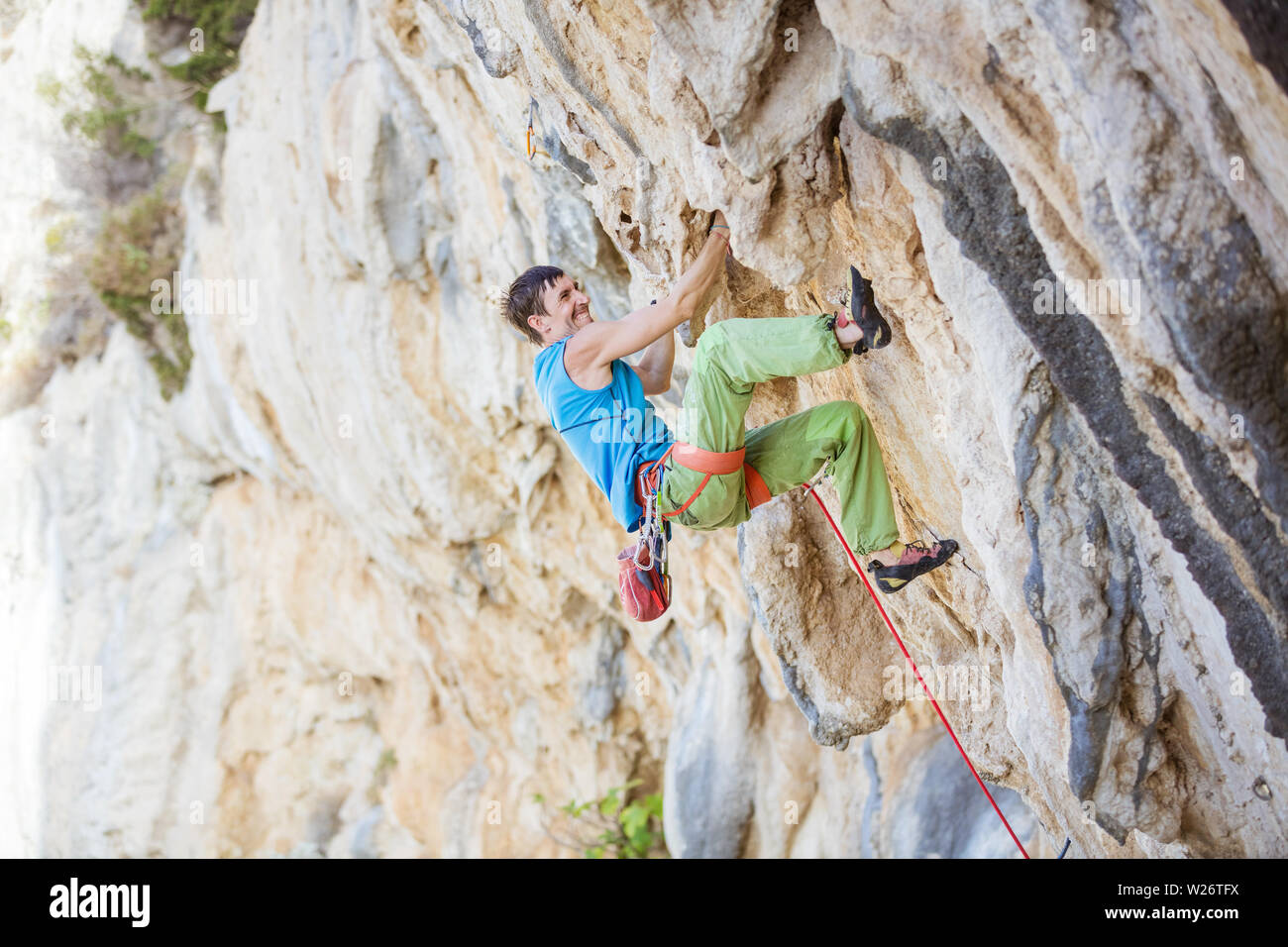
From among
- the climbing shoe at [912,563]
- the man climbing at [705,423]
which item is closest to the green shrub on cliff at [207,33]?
the man climbing at [705,423]

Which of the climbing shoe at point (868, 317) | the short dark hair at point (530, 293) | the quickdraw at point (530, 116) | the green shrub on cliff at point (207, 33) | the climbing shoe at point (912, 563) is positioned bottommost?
the climbing shoe at point (912, 563)

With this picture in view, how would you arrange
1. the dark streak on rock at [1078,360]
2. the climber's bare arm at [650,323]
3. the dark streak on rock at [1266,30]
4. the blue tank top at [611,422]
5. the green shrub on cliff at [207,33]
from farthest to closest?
1. the green shrub on cliff at [207,33]
2. the blue tank top at [611,422]
3. the climber's bare arm at [650,323]
4. the dark streak on rock at [1078,360]
5. the dark streak on rock at [1266,30]

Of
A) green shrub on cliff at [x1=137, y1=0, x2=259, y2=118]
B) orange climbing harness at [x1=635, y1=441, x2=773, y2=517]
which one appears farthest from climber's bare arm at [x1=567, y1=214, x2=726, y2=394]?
A: green shrub on cliff at [x1=137, y1=0, x2=259, y2=118]

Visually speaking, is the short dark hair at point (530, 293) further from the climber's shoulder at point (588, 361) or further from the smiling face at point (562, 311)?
the climber's shoulder at point (588, 361)

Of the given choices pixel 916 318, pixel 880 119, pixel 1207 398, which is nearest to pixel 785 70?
pixel 880 119

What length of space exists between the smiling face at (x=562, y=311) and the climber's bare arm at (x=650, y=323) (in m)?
0.19

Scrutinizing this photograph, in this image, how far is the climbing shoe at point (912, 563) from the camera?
3865 mm

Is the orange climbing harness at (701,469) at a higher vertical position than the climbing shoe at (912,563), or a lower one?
higher

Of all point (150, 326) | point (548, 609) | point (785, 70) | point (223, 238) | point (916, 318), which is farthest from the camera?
point (150, 326)

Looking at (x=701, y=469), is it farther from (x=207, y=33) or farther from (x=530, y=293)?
(x=207, y=33)

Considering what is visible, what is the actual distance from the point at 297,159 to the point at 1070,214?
754 cm

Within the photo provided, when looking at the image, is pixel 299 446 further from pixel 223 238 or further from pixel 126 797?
pixel 126 797

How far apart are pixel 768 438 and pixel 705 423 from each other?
1.26 feet
